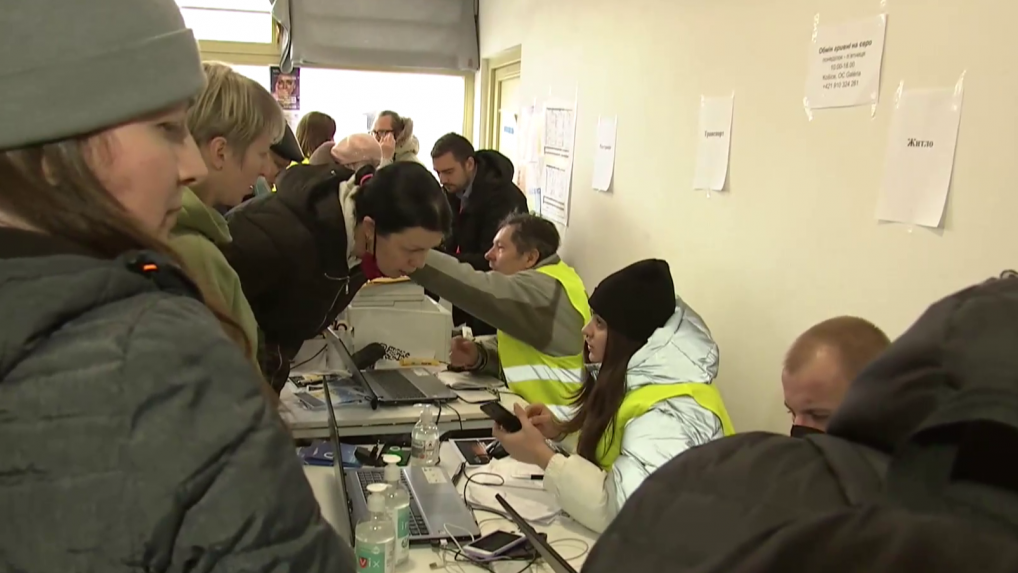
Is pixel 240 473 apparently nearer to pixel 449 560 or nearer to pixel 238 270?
pixel 449 560

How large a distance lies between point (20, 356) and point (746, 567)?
475 mm

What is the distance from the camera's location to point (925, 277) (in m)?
1.54

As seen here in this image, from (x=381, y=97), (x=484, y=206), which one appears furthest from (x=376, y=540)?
(x=381, y=97)

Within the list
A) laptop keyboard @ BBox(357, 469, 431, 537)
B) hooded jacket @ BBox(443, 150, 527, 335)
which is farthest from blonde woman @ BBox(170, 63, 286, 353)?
hooded jacket @ BBox(443, 150, 527, 335)

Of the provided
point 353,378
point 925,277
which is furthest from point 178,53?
point 353,378

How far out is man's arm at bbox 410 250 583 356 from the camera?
2445 mm

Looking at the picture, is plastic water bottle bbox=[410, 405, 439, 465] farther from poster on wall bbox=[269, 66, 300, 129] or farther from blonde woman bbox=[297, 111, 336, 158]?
poster on wall bbox=[269, 66, 300, 129]

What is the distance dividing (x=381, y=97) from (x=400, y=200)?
11.0 ft

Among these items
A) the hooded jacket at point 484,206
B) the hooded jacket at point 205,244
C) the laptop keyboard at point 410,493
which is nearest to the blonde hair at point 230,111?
the hooded jacket at point 205,244

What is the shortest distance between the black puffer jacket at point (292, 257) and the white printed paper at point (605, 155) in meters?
1.14

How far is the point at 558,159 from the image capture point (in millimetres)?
3604

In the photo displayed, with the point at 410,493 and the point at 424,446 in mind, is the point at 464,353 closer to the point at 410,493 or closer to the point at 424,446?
the point at 424,446

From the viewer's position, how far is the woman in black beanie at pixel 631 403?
67.4 inches

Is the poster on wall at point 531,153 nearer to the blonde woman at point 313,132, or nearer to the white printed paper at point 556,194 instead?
the white printed paper at point 556,194
